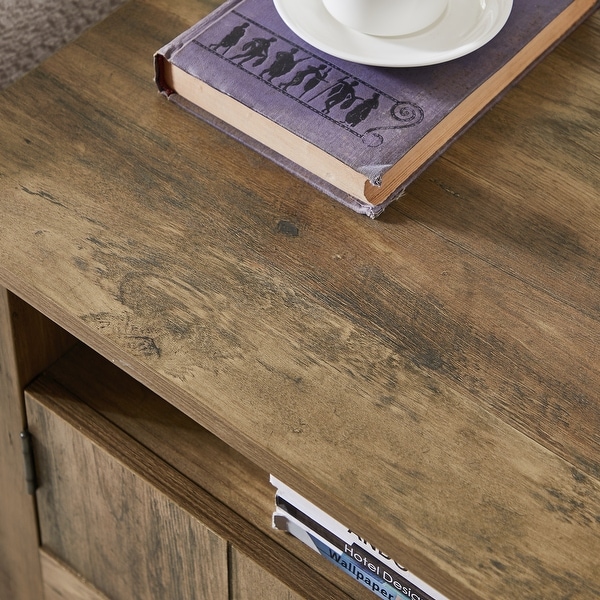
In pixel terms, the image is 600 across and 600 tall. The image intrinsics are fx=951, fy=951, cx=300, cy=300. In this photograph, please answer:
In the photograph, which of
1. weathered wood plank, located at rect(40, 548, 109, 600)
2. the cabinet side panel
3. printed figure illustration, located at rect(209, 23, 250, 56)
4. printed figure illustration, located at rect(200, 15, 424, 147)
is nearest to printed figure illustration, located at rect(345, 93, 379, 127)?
printed figure illustration, located at rect(200, 15, 424, 147)

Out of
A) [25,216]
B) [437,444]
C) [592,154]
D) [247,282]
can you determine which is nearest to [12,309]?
[25,216]

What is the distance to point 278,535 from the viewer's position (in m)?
0.68

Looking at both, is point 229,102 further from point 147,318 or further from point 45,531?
point 45,531

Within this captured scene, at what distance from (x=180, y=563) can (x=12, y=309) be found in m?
0.23

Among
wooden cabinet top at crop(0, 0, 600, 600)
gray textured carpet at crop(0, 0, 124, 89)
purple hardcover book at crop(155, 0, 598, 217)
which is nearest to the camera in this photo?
wooden cabinet top at crop(0, 0, 600, 600)

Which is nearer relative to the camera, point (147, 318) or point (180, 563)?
point (147, 318)

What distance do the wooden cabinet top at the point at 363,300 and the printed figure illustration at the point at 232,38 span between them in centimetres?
6

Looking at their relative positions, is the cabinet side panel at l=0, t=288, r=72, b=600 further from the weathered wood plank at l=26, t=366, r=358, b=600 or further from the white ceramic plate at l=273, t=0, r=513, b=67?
the white ceramic plate at l=273, t=0, r=513, b=67

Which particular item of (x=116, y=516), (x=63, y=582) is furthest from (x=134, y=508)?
(x=63, y=582)

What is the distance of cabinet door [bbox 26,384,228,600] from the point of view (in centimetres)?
70

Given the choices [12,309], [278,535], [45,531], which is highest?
[12,309]

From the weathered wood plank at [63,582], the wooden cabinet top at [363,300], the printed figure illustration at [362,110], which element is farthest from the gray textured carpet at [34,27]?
the weathered wood plank at [63,582]

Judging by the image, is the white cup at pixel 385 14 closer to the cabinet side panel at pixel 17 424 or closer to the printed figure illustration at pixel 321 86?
the printed figure illustration at pixel 321 86

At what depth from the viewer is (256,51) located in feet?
2.22
